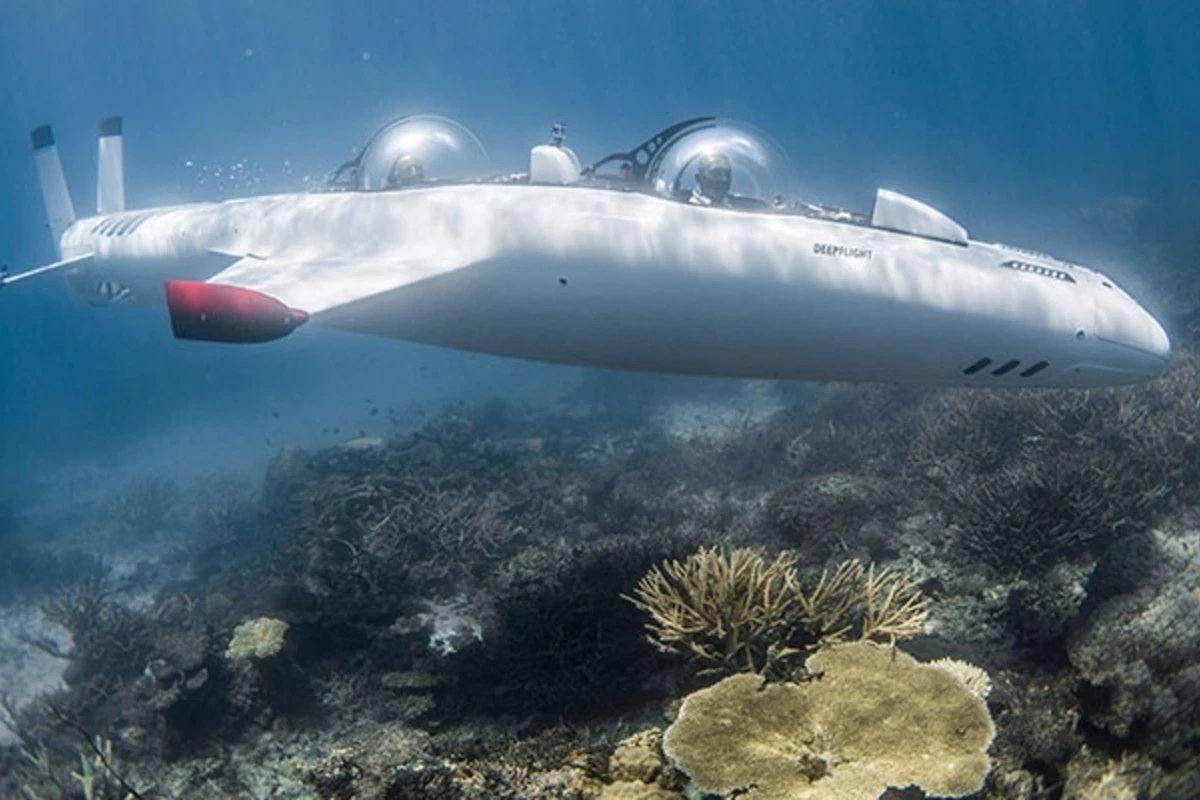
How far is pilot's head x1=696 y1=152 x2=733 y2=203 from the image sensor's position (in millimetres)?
5812

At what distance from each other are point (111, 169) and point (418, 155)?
755 cm

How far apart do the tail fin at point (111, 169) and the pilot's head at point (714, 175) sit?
960 centimetres

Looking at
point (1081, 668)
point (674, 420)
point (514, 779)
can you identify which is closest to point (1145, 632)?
point (1081, 668)

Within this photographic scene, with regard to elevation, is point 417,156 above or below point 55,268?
below

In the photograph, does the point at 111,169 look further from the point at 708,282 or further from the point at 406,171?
the point at 708,282

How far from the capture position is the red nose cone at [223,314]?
457 cm

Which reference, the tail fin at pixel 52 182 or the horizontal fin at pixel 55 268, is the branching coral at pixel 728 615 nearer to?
the horizontal fin at pixel 55 268

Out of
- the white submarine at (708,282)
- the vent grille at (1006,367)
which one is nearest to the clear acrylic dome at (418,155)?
the white submarine at (708,282)

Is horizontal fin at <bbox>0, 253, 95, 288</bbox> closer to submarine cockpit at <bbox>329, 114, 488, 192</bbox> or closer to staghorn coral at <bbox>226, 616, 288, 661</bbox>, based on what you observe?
submarine cockpit at <bbox>329, 114, 488, 192</bbox>

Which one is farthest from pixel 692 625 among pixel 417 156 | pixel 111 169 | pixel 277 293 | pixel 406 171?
pixel 111 169

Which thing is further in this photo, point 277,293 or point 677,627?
point 277,293

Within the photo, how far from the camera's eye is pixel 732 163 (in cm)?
588

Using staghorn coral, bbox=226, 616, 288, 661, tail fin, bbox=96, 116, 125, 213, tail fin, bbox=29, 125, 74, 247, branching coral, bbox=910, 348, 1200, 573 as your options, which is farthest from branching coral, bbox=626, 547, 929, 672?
tail fin, bbox=29, 125, 74, 247

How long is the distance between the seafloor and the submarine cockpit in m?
3.58
